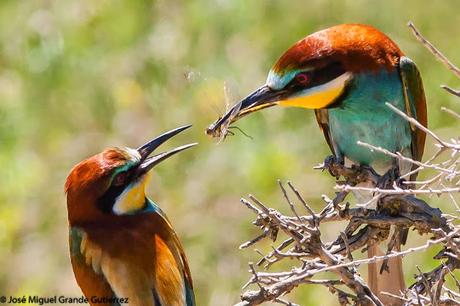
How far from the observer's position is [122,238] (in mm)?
3660

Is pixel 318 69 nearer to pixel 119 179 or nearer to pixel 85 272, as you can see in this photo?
pixel 119 179

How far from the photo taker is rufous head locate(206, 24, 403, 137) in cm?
357

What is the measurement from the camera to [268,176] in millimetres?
5848

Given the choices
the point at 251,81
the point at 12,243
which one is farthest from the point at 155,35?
the point at 12,243

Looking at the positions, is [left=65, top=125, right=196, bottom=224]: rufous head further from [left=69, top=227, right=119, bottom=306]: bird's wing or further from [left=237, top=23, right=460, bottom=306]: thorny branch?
[left=237, top=23, right=460, bottom=306]: thorny branch

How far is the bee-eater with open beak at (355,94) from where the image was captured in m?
3.58

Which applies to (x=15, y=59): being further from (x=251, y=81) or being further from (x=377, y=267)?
(x=377, y=267)

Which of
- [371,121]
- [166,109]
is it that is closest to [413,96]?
[371,121]

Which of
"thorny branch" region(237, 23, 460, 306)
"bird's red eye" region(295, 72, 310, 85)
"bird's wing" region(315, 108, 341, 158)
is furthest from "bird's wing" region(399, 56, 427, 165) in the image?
"thorny branch" region(237, 23, 460, 306)

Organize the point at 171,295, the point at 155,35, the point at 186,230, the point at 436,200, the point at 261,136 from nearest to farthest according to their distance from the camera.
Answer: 1. the point at 171,295
2. the point at 436,200
3. the point at 261,136
4. the point at 186,230
5. the point at 155,35

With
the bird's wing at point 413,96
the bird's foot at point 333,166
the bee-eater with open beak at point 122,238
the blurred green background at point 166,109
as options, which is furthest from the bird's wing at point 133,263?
the blurred green background at point 166,109

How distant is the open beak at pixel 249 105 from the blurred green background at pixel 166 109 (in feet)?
6.95

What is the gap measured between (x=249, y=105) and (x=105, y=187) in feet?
1.64

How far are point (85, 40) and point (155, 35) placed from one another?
1.14 feet
